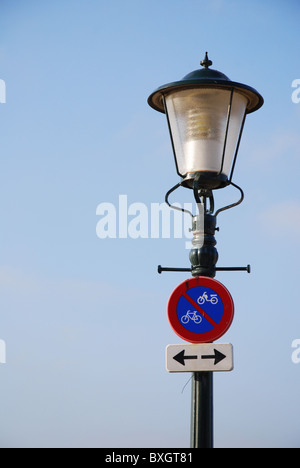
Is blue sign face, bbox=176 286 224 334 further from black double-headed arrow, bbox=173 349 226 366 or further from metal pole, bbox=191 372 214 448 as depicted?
metal pole, bbox=191 372 214 448

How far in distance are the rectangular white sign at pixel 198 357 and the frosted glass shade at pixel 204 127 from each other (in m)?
1.39

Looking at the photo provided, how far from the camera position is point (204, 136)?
5277 mm

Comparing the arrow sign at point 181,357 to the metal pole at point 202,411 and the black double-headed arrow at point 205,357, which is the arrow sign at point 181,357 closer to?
the black double-headed arrow at point 205,357

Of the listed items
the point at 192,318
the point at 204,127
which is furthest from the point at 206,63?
the point at 192,318

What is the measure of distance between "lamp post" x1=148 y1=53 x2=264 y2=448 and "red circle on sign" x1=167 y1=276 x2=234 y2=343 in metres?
0.21

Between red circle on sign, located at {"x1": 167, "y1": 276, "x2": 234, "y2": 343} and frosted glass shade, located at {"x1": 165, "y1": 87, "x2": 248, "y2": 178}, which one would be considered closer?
red circle on sign, located at {"x1": 167, "y1": 276, "x2": 234, "y2": 343}

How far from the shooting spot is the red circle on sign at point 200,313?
4.84m

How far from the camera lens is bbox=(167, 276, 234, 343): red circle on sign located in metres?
4.84

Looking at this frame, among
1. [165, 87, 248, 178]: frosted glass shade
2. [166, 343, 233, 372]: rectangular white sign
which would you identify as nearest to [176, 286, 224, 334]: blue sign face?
[166, 343, 233, 372]: rectangular white sign

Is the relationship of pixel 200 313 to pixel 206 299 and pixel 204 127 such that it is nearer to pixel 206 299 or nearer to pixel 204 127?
pixel 206 299

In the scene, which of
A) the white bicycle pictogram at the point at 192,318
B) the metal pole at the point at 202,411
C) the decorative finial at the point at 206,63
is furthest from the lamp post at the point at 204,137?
the metal pole at the point at 202,411
